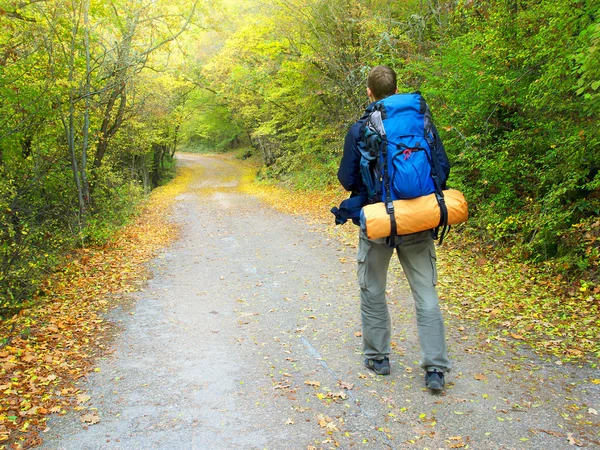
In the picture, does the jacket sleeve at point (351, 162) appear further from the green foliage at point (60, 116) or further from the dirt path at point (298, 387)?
the green foliage at point (60, 116)

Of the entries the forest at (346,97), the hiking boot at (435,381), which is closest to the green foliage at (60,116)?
the forest at (346,97)

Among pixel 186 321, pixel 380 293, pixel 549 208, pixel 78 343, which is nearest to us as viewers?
pixel 380 293

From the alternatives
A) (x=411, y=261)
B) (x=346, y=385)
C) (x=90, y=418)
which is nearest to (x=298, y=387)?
(x=346, y=385)

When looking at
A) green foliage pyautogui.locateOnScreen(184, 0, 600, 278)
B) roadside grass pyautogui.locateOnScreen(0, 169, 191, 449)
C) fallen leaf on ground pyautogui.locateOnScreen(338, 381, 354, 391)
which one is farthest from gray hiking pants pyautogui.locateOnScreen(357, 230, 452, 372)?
roadside grass pyautogui.locateOnScreen(0, 169, 191, 449)

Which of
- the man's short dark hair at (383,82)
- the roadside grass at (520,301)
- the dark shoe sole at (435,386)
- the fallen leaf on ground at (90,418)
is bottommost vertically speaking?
the roadside grass at (520,301)

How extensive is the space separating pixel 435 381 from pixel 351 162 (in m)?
1.77

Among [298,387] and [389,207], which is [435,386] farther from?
[389,207]

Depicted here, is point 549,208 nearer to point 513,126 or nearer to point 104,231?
point 513,126

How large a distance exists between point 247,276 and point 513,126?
17.1 feet

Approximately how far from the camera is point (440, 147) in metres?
3.36

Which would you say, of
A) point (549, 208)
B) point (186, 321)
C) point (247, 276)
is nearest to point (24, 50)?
point (247, 276)

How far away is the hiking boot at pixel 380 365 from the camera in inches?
148

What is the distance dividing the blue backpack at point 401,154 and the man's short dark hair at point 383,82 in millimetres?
188

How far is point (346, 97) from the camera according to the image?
51.6ft
